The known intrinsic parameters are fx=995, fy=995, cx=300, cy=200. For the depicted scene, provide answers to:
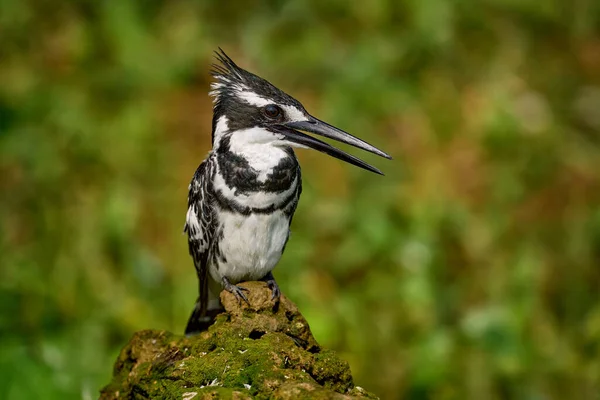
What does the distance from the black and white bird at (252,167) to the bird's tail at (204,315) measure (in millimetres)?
373

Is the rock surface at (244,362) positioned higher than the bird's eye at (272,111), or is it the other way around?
the bird's eye at (272,111)

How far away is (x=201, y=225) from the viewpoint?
400cm

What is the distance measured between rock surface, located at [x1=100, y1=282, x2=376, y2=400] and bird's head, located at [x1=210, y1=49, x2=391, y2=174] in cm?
56

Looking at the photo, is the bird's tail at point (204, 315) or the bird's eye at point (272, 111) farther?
the bird's tail at point (204, 315)

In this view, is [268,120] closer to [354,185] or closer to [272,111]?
[272,111]

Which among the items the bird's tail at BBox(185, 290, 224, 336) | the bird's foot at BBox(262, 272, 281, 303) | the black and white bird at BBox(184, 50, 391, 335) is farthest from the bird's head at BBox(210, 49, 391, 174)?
the bird's tail at BBox(185, 290, 224, 336)

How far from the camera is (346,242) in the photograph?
666 cm

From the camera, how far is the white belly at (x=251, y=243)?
3.78 meters

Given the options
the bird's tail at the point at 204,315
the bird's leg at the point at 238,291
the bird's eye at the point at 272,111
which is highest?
the bird's eye at the point at 272,111

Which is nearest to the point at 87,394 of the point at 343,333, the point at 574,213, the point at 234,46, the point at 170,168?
the point at 343,333

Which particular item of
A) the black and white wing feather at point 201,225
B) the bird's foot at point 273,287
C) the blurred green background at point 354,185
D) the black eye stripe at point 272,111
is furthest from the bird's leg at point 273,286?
the blurred green background at point 354,185

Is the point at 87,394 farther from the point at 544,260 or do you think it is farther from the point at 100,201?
the point at 544,260

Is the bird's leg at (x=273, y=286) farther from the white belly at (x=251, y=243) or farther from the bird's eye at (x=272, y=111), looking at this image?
the bird's eye at (x=272, y=111)

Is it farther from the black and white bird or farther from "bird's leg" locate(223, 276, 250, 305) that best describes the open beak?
"bird's leg" locate(223, 276, 250, 305)
